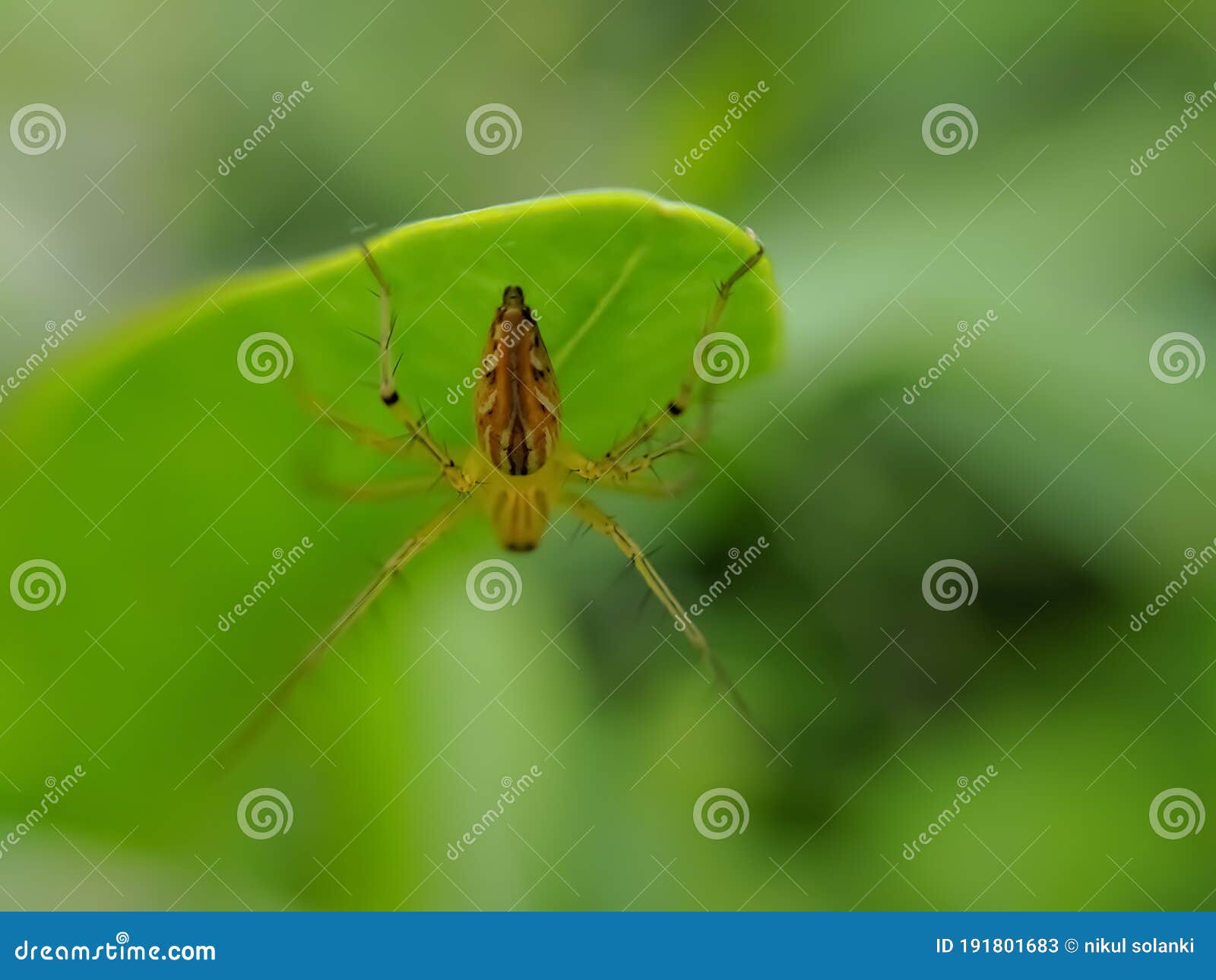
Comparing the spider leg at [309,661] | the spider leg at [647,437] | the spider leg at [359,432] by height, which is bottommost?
the spider leg at [309,661]

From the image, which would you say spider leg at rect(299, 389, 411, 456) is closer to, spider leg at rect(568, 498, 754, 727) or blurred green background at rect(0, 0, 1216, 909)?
blurred green background at rect(0, 0, 1216, 909)

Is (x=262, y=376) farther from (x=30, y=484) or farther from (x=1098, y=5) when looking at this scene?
(x=1098, y=5)

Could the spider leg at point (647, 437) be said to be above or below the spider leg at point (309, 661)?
above

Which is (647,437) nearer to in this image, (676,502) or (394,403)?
(676,502)

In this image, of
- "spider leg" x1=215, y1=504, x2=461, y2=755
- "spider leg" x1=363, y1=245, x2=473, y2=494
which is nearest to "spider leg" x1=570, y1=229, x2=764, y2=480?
"spider leg" x1=363, y1=245, x2=473, y2=494

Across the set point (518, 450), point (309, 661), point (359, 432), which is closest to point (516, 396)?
point (518, 450)

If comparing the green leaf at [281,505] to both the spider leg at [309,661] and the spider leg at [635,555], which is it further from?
the spider leg at [635,555]

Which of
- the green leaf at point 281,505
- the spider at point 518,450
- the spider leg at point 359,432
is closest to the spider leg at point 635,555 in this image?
the spider at point 518,450
